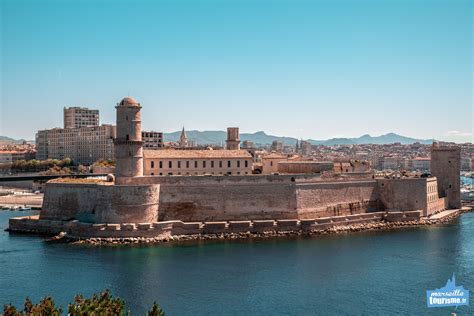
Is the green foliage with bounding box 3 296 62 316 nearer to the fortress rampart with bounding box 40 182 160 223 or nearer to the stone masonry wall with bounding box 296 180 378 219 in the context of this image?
the fortress rampart with bounding box 40 182 160 223

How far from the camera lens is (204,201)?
40.9 m

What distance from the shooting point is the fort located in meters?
38.1

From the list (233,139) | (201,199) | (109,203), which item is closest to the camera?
(109,203)

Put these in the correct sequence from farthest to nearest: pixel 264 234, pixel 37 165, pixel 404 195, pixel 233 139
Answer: pixel 37 165, pixel 233 139, pixel 404 195, pixel 264 234

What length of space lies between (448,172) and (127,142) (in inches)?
1255

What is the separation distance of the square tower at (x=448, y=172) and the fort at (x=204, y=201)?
7.83 meters

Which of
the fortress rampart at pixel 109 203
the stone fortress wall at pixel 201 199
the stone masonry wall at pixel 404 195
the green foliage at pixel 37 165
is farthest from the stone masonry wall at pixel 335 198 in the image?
the green foliage at pixel 37 165

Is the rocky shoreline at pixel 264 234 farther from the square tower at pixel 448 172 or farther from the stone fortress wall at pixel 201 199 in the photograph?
the square tower at pixel 448 172

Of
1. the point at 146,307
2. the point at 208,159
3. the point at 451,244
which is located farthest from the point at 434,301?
the point at 208,159

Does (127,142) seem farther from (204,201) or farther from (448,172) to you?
(448,172)

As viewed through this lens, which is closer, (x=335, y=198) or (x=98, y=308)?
(x=98, y=308)

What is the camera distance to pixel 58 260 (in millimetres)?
31609

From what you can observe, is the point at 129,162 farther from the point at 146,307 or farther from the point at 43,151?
the point at 43,151

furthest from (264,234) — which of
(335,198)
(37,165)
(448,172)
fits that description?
(37,165)
